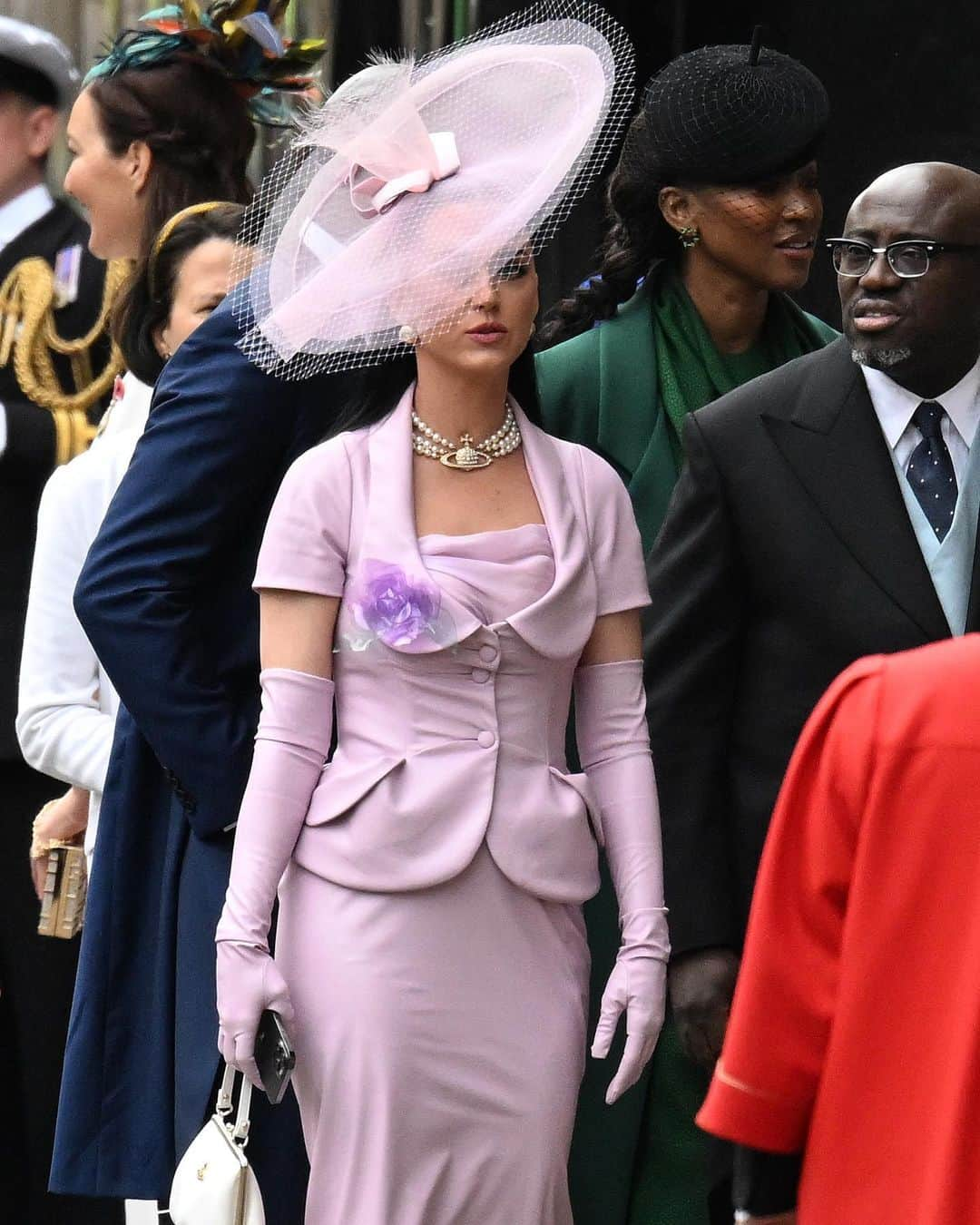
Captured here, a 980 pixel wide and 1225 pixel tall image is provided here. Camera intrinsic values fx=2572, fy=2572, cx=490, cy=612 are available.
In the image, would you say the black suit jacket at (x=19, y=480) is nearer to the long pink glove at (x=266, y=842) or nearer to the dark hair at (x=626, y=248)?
the dark hair at (x=626, y=248)

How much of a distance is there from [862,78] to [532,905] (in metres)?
2.96

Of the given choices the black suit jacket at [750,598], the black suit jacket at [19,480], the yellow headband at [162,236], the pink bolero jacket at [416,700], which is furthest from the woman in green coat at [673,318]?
the black suit jacket at [19,480]

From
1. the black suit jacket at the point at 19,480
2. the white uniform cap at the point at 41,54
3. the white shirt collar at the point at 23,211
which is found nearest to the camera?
the black suit jacket at the point at 19,480

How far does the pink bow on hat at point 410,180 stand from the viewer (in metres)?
3.35

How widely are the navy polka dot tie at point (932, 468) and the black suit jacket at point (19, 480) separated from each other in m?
2.23

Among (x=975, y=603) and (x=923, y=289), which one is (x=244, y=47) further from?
(x=975, y=603)

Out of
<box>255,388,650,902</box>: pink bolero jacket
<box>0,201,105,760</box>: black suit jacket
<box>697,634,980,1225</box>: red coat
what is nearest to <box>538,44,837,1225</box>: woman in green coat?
<box>255,388,650,902</box>: pink bolero jacket

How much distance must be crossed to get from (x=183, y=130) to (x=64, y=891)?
1.37 m

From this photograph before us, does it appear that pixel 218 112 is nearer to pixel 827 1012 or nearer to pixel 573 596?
pixel 573 596

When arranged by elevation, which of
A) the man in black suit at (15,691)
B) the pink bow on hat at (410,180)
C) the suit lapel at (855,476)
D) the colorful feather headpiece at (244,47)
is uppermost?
the pink bow on hat at (410,180)

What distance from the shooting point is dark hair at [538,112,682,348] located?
4422 millimetres

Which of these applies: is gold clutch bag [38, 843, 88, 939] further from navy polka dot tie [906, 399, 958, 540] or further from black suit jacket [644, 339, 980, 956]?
navy polka dot tie [906, 399, 958, 540]

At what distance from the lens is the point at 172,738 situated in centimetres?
361

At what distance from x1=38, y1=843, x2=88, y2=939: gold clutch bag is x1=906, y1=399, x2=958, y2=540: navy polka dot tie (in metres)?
1.67
